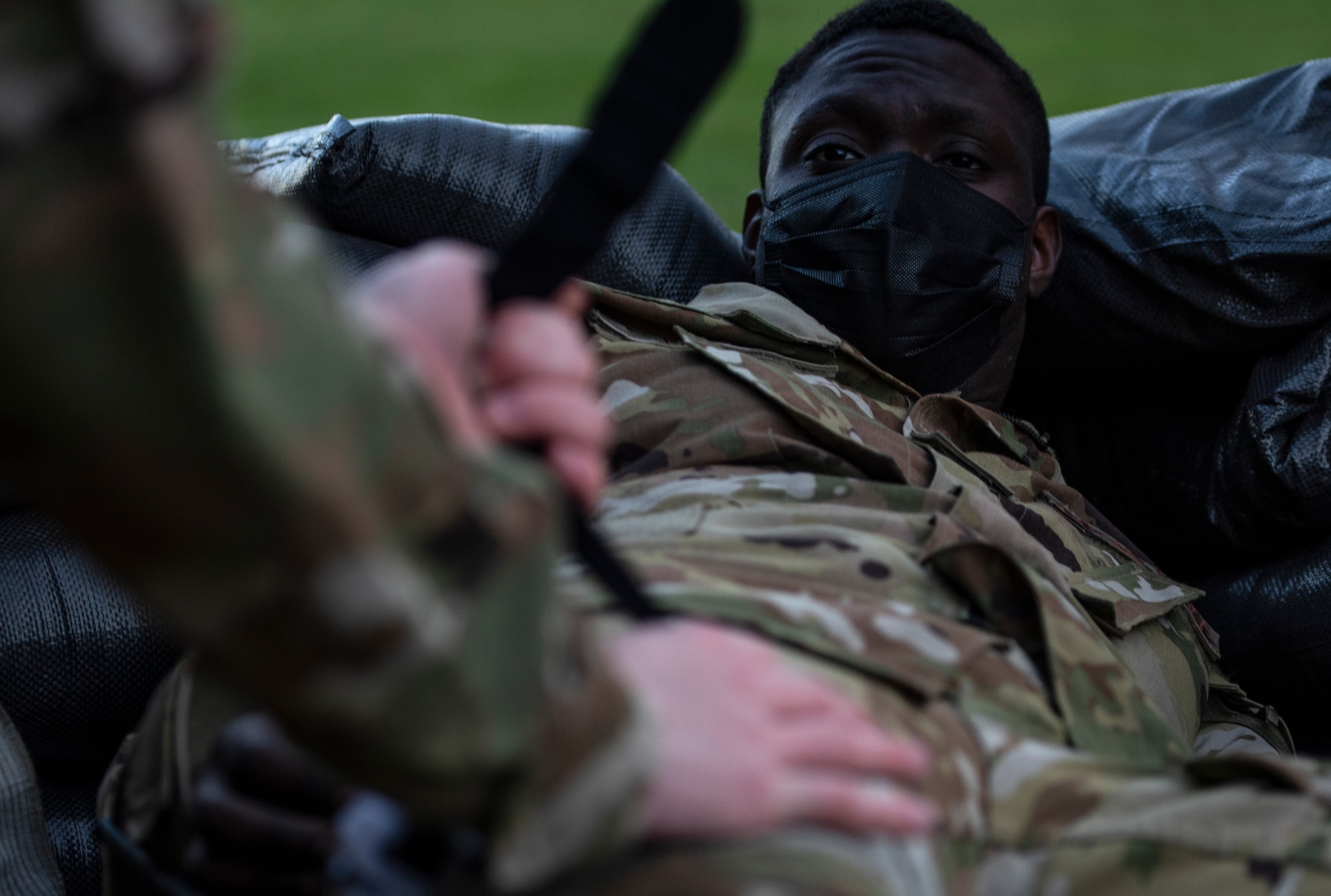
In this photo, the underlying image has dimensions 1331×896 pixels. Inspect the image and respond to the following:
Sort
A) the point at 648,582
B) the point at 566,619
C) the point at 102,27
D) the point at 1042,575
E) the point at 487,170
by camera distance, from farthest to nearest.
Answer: the point at 487,170 → the point at 1042,575 → the point at 648,582 → the point at 566,619 → the point at 102,27

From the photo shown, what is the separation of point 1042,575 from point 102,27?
777 millimetres

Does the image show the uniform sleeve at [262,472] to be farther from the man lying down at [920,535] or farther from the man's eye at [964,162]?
the man's eye at [964,162]

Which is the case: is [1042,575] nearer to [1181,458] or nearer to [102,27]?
[1181,458]

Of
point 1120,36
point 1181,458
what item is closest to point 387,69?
point 1120,36

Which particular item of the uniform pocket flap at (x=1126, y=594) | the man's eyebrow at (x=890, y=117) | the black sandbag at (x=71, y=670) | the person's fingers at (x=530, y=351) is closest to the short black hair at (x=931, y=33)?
the man's eyebrow at (x=890, y=117)

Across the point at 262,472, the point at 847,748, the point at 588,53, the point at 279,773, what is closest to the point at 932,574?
the point at 847,748

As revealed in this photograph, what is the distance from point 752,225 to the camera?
1595mm

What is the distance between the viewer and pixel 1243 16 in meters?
4.97

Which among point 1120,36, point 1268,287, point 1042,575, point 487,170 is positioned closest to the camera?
point 1042,575

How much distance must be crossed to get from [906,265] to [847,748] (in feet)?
2.81

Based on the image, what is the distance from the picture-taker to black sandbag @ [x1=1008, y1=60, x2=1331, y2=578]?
4.39 ft

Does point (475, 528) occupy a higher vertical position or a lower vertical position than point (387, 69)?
higher

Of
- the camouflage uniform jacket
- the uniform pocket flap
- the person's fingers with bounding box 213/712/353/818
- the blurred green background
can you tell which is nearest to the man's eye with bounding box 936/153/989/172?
the camouflage uniform jacket

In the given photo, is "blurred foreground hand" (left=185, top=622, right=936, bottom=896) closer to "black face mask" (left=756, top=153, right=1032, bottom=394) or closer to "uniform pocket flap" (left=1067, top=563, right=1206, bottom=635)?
"uniform pocket flap" (left=1067, top=563, right=1206, bottom=635)
